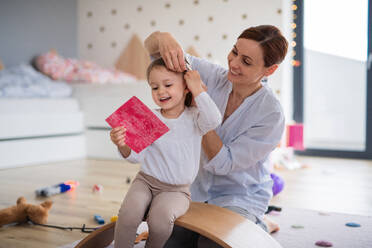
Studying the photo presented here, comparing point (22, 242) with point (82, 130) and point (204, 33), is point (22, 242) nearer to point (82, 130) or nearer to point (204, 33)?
point (82, 130)

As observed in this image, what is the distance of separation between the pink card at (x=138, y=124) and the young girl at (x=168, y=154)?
23 mm

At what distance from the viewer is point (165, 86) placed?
118 centimetres

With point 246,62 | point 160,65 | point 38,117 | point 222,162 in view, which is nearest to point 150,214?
point 222,162

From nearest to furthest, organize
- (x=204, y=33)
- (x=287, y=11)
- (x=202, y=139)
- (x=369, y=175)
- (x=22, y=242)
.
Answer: (x=202, y=139), (x=22, y=242), (x=369, y=175), (x=287, y=11), (x=204, y=33)

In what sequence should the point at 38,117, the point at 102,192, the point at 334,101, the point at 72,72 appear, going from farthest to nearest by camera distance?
the point at 334,101 → the point at 72,72 → the point at 38,117 → the point at 102,192

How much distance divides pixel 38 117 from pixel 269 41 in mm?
2661

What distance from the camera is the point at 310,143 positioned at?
431 cm

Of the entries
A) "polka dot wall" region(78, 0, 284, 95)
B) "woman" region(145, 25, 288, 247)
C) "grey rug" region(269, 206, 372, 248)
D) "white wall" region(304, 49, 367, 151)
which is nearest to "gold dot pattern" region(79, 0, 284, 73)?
"polka dot wall" region(78, 0, 284, 95)

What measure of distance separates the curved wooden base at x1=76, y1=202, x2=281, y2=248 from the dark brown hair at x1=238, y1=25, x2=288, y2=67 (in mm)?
540

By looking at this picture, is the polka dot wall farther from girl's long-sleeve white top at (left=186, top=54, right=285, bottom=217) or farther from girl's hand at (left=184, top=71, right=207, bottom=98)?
girl's hand at (left=184, top=71, right=207, bottom=98)

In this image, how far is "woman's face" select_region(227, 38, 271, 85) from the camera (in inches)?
51.8

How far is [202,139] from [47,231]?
2.78ft

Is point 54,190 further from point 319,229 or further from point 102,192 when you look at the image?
point 319,229

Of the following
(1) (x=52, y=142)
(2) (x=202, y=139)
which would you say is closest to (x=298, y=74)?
(1) (x=52, y=142)
